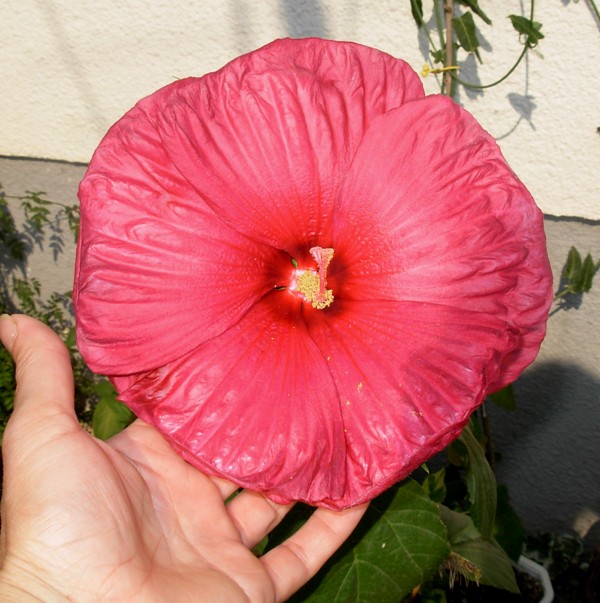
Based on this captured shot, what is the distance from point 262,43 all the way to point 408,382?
79cm

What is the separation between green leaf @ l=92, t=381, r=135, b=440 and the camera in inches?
49.7

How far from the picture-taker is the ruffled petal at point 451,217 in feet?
2.20

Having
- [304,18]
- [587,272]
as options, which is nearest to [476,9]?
[304,18]

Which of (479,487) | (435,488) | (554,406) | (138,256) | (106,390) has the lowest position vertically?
(554,406)

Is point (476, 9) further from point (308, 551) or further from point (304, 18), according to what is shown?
point (308, 551)

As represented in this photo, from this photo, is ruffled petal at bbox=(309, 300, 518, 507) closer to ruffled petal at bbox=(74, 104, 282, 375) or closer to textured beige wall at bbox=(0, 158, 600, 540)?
ruffled petal at bbox=(74, 104, 282, 375)

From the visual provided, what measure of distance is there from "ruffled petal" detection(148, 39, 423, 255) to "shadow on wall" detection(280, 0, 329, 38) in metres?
0.49

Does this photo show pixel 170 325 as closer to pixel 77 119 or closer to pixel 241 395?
pixel 241 395

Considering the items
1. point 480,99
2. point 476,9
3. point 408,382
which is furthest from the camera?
point 480,99

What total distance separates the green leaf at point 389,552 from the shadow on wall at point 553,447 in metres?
0.74

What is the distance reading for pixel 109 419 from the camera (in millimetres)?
1334

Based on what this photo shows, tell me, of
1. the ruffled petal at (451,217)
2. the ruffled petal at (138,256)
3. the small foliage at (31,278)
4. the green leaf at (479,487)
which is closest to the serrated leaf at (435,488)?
the green leaf at (479,487)

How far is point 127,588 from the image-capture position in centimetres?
72

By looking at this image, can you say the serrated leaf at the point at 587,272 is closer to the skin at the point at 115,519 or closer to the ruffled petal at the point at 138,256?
the skin at the point at 115,519
